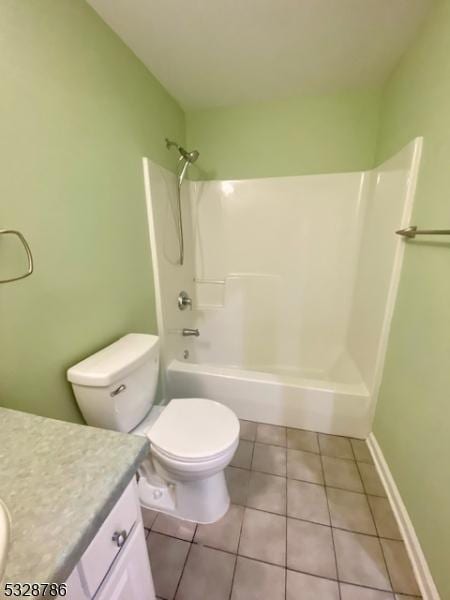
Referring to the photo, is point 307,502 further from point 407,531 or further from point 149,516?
point 149,516

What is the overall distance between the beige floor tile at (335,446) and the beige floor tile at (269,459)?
259mm

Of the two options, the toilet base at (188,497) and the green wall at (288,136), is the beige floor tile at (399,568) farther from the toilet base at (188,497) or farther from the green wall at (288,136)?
the green wall at (288,136)

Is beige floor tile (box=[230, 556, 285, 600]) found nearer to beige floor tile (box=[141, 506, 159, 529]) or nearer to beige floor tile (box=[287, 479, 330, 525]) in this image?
beige floor tile (box=[287, 479, 330, 525])

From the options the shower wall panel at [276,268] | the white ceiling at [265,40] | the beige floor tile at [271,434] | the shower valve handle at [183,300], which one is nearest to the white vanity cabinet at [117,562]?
the beige floor tile at [271,434]

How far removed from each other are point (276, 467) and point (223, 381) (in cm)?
58

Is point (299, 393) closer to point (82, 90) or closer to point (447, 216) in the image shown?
A: point (447, 216)

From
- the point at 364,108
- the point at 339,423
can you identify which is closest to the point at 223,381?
the point at 339,423

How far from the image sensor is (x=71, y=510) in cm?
44

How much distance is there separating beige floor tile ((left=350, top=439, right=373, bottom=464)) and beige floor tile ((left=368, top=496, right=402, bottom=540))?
234 millimetres

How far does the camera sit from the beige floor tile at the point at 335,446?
5.07 ft

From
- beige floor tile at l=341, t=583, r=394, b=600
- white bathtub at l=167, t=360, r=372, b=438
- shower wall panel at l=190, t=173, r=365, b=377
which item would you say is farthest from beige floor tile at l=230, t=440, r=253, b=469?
shower wall panel at l=190, t=173, r=365, b=377

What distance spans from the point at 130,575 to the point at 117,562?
4.3 inches

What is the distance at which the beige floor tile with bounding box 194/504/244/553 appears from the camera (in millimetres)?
1104

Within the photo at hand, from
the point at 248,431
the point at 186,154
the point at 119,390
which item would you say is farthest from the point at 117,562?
the point at 186,154
